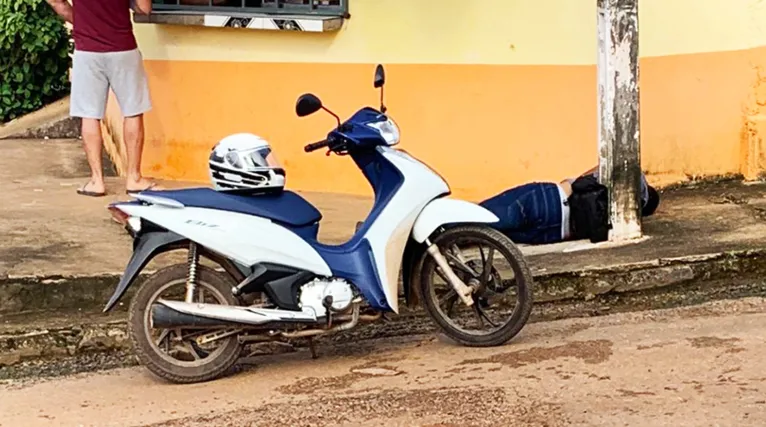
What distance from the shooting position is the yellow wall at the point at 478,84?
7.54 metres

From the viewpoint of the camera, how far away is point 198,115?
26.4ft

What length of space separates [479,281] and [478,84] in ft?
8.47

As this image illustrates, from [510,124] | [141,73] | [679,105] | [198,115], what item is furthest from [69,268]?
[679,105]

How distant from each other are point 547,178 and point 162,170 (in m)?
2.66

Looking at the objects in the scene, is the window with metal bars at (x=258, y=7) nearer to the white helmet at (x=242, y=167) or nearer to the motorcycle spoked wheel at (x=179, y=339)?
the white helmet at (x=242, y=167)

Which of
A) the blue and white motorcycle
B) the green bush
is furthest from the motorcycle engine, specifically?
the green bush

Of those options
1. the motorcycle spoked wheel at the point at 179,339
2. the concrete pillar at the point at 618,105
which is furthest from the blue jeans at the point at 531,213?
the motorcycle spoked wheel at the point at 179,339

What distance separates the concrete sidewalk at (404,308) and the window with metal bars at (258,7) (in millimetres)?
1234

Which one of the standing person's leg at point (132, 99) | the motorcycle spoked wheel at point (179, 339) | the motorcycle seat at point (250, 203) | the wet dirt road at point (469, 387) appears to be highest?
the standing person's leg at point (132, 99)

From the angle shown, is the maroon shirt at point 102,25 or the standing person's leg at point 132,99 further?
the standing person's leg at point 132,99

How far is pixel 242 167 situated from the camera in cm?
501

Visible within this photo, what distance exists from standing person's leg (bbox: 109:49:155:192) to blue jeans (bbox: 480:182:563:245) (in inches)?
91.1

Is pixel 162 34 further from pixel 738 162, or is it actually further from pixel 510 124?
pixel 738 162

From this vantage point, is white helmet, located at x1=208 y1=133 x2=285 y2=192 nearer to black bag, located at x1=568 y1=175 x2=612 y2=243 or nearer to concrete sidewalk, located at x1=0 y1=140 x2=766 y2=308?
concrete sidewalk, located at x1=0 y1=140 x2=766 y2=308
